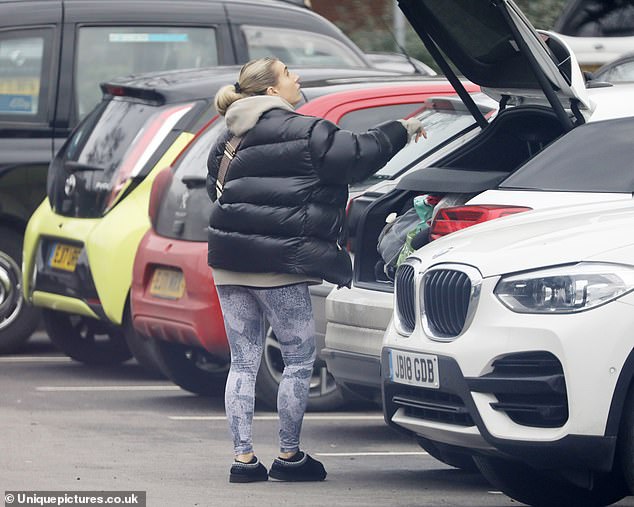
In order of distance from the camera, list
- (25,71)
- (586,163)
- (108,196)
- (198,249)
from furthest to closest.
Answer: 1. (25,71)
2. (108,196)
3. (198,249)
4. (586,163)

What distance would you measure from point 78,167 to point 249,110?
141 inches

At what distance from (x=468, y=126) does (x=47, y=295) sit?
3.49 meters

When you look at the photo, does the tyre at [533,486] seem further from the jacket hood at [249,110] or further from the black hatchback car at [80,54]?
the black hatchback car at [80,54]

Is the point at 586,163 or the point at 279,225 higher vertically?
the point at 586,163

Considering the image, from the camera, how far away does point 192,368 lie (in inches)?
385

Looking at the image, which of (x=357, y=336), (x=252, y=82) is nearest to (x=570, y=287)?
(x=357, y=336)

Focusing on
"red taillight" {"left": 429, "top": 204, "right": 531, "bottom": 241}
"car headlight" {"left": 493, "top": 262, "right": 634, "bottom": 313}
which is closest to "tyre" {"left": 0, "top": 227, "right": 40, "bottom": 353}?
"red taillight" {"left": 429, "top": 204, "right": 531, "bottom": 241}

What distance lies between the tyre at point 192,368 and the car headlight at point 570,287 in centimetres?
383

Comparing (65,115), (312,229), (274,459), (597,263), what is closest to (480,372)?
(597,263)

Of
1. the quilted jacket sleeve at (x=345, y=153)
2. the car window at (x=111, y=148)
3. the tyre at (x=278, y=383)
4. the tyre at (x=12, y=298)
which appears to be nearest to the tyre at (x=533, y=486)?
the quilted jacket sleeve at (x=345, y=153)

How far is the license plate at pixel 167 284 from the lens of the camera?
9016 millimetres

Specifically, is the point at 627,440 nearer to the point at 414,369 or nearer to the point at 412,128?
the point at 414,369

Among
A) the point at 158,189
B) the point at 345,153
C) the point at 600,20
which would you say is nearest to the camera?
the point at 345,153

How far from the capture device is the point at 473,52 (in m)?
7.14
